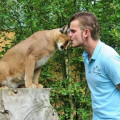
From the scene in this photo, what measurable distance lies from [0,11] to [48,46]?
8.40 ft

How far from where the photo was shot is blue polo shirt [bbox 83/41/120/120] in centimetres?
234

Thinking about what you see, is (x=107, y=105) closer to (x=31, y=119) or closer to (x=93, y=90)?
(x=93, y=90)

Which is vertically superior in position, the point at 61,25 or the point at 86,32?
the point at 61,25

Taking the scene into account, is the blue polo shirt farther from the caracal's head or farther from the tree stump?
the caracal's head

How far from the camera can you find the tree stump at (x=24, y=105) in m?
3.64

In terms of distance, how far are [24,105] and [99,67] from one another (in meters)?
1.61

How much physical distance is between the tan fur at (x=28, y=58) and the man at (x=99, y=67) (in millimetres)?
1567

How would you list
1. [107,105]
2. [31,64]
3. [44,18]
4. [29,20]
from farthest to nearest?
[44,18] → [29,20] → [31,64] → [107,105]

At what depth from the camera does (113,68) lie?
230cm

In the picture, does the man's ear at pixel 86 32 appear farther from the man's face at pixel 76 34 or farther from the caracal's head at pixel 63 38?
the caracal's head at pixel 63 38

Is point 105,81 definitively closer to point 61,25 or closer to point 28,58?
point 28,58

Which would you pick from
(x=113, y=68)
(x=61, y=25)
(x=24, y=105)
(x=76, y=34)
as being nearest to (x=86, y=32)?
(x=76, y=34)

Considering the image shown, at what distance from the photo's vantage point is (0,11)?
630 cm

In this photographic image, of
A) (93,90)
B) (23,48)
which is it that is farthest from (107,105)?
(23,48)
